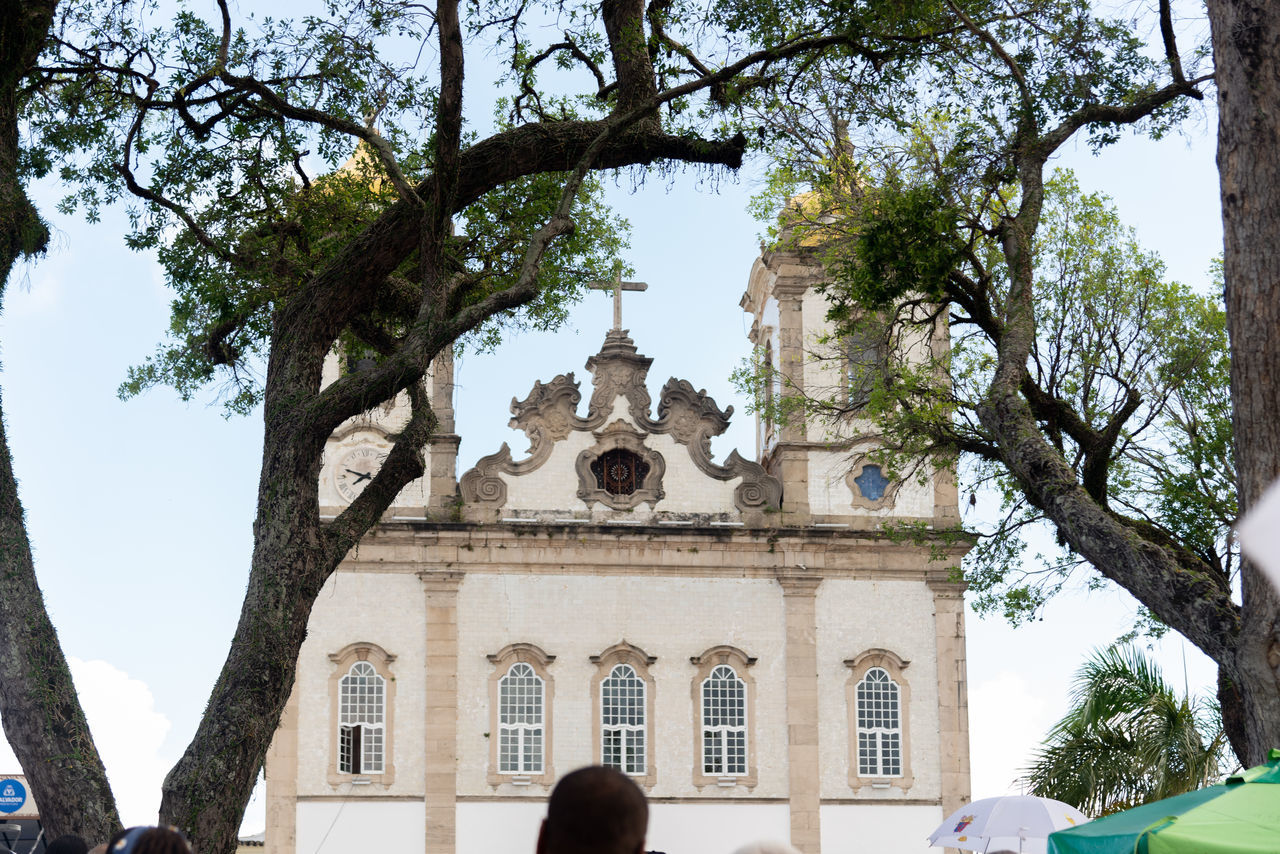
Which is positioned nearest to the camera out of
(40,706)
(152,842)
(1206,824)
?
(152,842)

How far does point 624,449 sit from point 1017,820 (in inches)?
479

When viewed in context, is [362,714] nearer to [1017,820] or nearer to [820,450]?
[820,450]

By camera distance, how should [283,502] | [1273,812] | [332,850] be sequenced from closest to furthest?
1. [1273,812]
2. [283,502]
3. [332,850]

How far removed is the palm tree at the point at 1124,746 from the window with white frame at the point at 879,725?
23.1 ft

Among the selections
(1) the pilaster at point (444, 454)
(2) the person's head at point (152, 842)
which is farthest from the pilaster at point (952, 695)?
(2) the person's head at point (152, 842)

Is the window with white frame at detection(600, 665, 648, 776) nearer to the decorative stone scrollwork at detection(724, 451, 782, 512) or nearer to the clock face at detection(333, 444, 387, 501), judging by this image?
the decorative stone scrollwork at detection(724, 451, 782, 512)

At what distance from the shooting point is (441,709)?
80.2ft

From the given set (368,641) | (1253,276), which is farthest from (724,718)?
(1253,276)

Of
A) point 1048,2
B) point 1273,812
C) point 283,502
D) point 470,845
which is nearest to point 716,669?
point 470,845

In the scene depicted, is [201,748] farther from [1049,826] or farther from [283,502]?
[1049,826]

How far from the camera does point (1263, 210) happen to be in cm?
883

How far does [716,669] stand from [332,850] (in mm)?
6166

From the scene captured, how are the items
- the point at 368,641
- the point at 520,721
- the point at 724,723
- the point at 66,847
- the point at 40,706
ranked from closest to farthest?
the point at 66,847 < the point at 40,706 < the point at 520,721 < the point at 368,641 < the point at 724,723

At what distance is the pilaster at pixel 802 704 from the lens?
24391 millimetres
